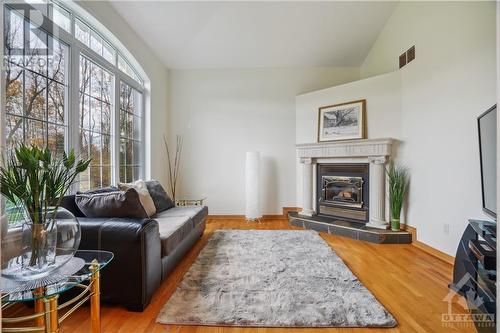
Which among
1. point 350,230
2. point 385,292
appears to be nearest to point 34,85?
point 385,292

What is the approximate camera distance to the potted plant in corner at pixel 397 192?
10.1 feet

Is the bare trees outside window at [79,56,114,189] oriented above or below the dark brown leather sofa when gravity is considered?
above

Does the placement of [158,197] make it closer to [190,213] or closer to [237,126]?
[190,213]

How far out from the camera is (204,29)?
136 inches

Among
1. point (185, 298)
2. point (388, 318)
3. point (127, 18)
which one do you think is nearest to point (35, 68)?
point (127, 18)

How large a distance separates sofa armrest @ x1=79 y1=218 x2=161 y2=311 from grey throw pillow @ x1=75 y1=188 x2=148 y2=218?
0.72ft

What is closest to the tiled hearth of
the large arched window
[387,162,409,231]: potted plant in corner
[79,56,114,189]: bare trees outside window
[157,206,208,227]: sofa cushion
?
[387,162,409,231]: potted plant in corner

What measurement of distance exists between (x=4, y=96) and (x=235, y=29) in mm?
2814

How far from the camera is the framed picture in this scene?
11.8 feet

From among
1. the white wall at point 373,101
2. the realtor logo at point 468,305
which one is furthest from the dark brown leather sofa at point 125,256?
the white wall at point 373,101

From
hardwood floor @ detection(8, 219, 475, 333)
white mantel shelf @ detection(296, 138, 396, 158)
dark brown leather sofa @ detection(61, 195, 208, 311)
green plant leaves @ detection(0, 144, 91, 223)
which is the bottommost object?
hardwood floor @ detection(8, 219, 475, 333)

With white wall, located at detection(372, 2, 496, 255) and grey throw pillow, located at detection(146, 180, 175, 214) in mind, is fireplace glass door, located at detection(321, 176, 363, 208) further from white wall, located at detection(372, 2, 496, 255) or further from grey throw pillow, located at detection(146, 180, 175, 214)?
grey throw pillow, located at detection(146, 180, 175, 214)

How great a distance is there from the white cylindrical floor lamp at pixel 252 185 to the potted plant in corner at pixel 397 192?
209 centimetres

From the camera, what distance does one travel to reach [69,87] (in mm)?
2363
